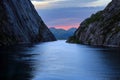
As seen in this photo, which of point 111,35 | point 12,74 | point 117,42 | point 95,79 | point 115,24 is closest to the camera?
point 95,79

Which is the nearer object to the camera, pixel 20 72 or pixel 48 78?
pixel 48 78

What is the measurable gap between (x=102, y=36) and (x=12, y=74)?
143m

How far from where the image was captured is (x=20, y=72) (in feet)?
178

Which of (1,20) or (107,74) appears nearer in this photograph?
(107,74)

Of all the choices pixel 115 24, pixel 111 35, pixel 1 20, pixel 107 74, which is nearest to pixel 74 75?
pixel 107 74

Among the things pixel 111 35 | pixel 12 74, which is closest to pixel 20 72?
pixel 12 74

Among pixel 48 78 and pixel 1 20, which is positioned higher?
pixel 1 20

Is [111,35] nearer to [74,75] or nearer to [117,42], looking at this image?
[117,42]

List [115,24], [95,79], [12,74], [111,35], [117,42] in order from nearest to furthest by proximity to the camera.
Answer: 1. [95,79]
2. [12,74]
3. [117,42]
4. [111,35]
5. [115,24]

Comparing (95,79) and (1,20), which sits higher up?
(1,20)

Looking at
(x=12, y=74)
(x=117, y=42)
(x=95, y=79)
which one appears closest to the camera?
(x=95, y=79)

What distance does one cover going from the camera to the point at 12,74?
51438mm

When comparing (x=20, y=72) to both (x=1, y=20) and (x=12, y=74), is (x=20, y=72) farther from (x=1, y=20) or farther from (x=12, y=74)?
(x=1, y=20)

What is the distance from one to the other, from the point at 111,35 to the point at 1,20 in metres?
62.9
